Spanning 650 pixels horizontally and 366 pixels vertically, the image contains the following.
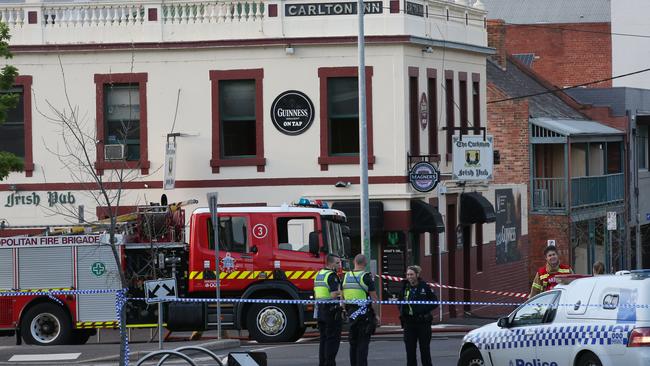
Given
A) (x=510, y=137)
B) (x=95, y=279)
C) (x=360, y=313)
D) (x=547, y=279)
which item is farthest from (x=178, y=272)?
(x=510, y=137)

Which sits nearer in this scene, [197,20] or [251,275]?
[251,275]

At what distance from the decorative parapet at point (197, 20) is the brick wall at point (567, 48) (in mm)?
30446

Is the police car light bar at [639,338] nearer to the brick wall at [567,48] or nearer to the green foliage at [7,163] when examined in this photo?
the green foliage at [7,163]

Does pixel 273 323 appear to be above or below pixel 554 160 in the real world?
below

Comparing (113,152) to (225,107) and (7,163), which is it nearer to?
(225,107)

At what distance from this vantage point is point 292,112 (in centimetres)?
3275

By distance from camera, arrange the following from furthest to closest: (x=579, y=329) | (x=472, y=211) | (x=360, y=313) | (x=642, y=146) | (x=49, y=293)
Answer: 1. (x=642, y=146)
2. (x=472, y=211)
3. (x=49, y=293)
4. (x=360, y=313)
5. (x=579, y=329)

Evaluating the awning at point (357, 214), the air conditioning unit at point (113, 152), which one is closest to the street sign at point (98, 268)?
the air conditioning unit at point (113, 152)

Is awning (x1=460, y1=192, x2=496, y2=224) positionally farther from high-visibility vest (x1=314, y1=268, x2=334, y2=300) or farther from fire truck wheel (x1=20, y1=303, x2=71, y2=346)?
high-visibility vest (x1=314, y1=268, x2=334, y2=300)

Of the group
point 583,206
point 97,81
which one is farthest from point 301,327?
point 583,206

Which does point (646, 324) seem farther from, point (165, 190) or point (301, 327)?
point (165, 190)

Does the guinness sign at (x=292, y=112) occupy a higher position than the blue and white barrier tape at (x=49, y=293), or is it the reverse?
the guinness sign at (x=292, y=112)

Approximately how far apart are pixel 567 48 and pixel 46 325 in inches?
1649

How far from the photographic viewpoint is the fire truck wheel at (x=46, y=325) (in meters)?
25.7
